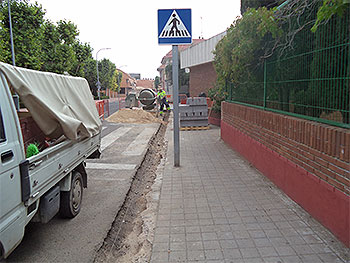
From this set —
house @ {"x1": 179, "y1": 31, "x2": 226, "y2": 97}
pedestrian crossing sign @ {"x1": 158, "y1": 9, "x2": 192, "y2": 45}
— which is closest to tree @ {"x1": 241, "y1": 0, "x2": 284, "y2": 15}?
pedestrian crossing sign @ {"x1": 158, "y1": 9, "x2": 192, "y2": 45}

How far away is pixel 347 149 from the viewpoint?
3479 mm

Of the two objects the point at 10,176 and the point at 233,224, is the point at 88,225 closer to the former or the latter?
the point at 10,176

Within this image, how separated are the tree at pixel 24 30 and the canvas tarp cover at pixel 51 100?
16.0 m

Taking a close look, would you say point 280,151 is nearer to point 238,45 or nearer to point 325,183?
point 325,183

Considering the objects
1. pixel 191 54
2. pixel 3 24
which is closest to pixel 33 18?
pixel 3 24

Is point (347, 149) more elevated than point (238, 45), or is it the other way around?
point (238, 45)

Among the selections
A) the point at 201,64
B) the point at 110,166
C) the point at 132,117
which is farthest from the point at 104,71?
the point at 110,166

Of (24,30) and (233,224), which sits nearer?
(233,224)

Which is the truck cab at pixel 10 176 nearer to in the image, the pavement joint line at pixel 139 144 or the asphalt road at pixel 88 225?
the asphalt road at pixel 88 225

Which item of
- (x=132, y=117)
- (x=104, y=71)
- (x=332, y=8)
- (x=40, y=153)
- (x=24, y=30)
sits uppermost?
(x=104, y=71)

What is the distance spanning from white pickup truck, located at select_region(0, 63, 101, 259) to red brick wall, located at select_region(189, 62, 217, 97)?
62.6ft

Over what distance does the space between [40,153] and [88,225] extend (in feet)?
5.25

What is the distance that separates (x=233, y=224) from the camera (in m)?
4.37

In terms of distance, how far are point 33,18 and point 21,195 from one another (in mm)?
19782
